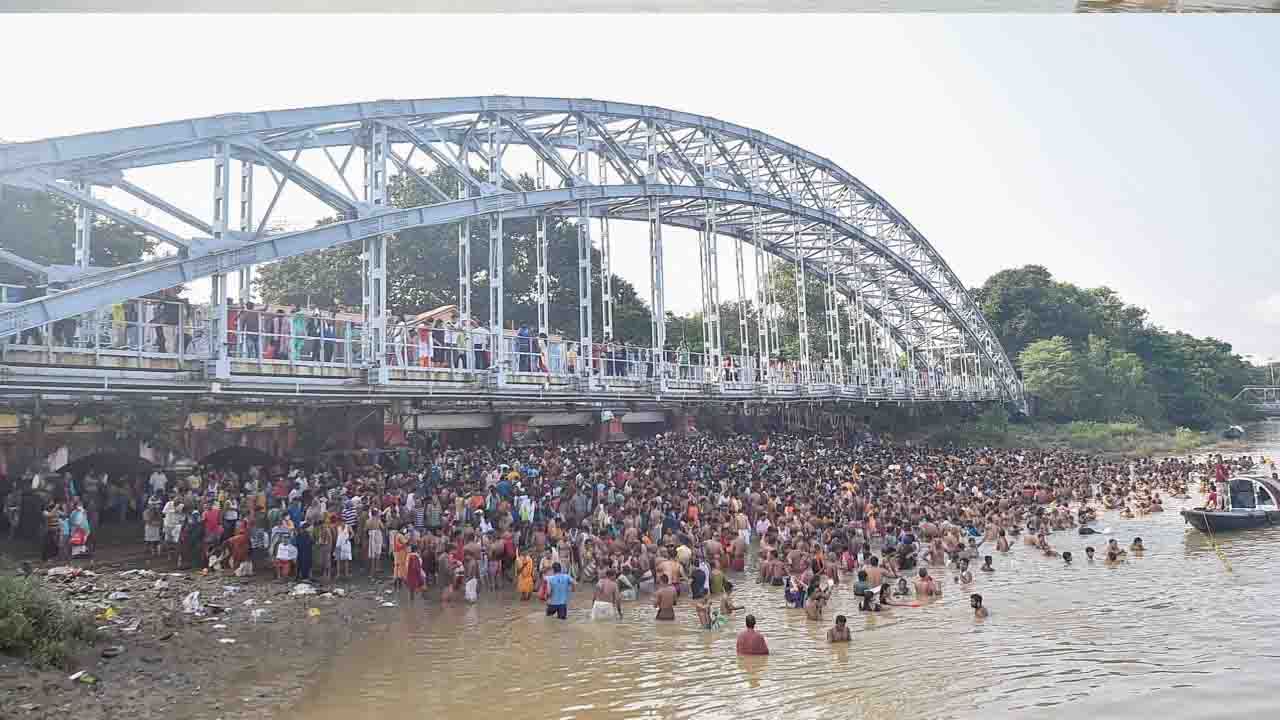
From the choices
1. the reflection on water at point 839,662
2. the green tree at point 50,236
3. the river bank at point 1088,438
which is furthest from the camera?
the river bank at point 1088,438

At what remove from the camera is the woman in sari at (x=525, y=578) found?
14.1 metres

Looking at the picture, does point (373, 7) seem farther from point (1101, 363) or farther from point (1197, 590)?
point (1101, 363)

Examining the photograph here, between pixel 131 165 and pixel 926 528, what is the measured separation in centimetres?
1755

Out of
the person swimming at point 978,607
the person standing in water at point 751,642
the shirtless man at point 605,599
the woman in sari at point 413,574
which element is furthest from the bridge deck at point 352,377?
the person swimming at point 978,607

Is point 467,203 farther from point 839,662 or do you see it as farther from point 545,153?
point 839,662

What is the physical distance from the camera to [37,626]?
31.9 feet

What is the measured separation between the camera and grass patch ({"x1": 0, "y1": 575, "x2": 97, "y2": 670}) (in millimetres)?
9227

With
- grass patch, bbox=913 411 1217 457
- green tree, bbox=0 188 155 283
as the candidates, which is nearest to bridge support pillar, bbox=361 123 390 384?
green tree, bbox=0 188 155 283

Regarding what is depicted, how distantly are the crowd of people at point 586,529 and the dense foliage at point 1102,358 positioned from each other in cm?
3924

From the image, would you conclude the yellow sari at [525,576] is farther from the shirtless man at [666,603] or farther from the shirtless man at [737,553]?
the shirtless man at [737,553]

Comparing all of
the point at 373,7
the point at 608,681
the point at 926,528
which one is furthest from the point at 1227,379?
the point at 373,7

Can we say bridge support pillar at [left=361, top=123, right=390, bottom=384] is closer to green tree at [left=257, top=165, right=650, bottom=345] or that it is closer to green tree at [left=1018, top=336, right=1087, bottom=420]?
green tree at [left=257, top=165, right=650, bottom=345]

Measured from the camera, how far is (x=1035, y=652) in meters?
12.0

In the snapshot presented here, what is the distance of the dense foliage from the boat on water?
38044 millimetres
